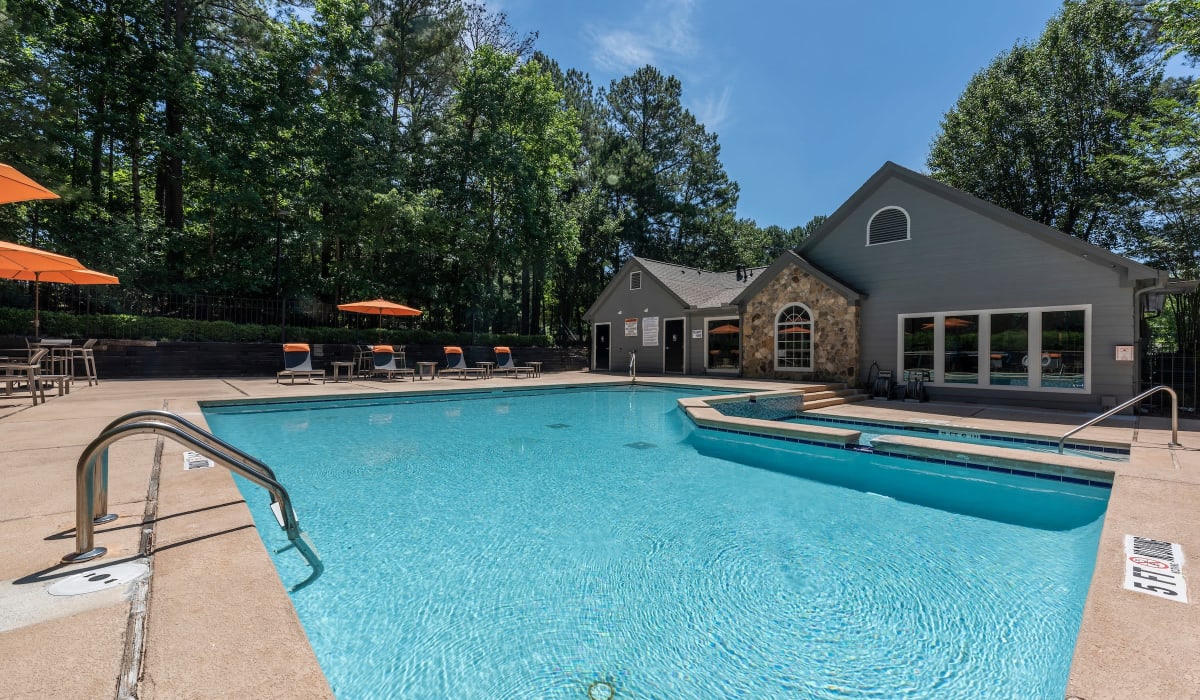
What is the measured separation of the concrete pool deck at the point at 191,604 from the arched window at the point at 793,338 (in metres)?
8.83

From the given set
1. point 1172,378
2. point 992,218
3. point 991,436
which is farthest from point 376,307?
point 1172,378

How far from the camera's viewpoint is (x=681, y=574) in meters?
2.93

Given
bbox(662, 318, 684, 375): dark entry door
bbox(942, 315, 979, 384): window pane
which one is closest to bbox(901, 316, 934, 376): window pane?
bbox(942, 315, 979, 384): window pane

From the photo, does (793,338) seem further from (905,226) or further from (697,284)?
(697,284)

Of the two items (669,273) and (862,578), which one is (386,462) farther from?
(669,273)

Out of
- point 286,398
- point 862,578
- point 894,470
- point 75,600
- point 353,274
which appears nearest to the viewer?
point 75,600

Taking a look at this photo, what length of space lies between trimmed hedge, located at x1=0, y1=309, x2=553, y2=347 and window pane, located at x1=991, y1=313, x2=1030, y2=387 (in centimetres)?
1564

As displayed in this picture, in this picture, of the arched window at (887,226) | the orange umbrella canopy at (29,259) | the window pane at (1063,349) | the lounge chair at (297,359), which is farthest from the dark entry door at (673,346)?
the orange umbrella canopy at (29,259)

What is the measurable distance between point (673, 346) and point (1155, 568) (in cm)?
1479

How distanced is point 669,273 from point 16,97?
18788 millimetres

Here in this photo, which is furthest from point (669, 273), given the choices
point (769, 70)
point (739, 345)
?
point (769, 70)

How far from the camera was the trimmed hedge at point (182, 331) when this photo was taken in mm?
10789

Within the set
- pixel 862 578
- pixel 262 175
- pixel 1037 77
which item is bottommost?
pixel 862 578

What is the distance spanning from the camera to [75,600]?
5.89 feet
